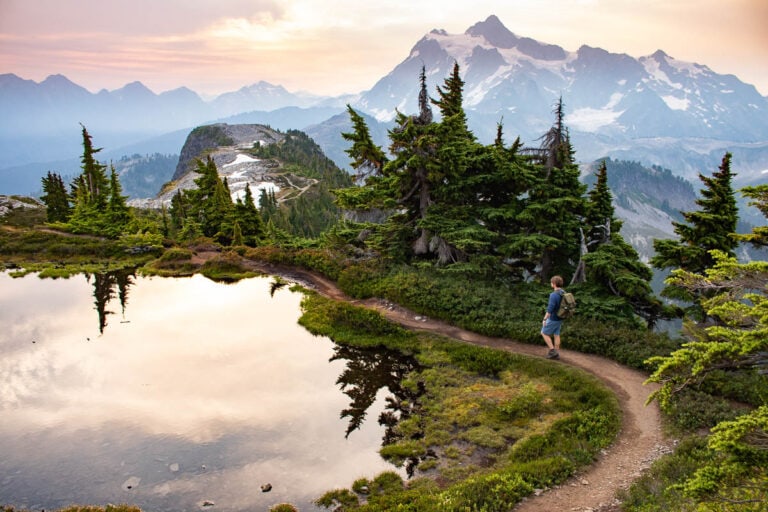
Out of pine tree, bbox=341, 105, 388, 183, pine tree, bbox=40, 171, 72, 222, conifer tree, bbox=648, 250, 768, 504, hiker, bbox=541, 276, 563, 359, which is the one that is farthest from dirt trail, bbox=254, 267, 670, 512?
pine tree, bbox=40, 171, 72, 222

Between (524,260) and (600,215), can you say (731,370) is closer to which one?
(600,215)

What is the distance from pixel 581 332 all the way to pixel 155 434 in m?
18.3

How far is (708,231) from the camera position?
886 inches

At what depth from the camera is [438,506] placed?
38.9ft

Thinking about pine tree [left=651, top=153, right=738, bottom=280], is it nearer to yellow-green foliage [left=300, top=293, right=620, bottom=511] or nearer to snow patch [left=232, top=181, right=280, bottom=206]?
yellow-green foliage [left=300, top=293, right=620, bottom=511]

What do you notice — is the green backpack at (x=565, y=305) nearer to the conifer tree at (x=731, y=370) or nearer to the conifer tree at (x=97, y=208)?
the conifer tree at (x=731, y=370)

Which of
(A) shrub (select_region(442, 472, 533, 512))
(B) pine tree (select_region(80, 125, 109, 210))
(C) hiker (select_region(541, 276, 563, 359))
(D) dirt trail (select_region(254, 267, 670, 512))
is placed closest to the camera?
(A) shrub (select_region(442, 472, 533, 512))

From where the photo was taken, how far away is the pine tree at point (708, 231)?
22031 mm

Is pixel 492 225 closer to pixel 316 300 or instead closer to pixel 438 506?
pixel 316 300

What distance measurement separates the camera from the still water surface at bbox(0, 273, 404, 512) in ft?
45.9

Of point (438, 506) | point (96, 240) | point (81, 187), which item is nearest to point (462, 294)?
point (438, 506)

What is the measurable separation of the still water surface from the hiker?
7.36m

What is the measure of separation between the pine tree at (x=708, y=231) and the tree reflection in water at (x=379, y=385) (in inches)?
520

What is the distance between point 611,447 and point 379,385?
9409mm
